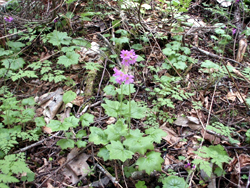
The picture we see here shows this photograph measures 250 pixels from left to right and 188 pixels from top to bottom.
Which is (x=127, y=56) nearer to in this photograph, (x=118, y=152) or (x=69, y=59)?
(x=118, y=152)

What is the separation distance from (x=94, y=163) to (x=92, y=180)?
18 centimetres

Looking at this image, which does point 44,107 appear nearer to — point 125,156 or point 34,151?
point 34,151

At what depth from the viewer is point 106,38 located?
3996mm

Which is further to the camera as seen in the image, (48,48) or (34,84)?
(48,48)

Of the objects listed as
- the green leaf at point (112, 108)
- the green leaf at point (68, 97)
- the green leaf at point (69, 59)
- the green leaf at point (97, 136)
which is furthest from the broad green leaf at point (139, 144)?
the green leaf at point (69, 59)

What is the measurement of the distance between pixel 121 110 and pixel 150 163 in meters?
0.70

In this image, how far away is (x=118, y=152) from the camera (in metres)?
1.74

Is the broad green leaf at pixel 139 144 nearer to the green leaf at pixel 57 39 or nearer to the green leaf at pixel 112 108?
the green leaf at pixel 112 108

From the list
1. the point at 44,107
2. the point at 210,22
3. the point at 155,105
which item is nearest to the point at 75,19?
the point at 44,107

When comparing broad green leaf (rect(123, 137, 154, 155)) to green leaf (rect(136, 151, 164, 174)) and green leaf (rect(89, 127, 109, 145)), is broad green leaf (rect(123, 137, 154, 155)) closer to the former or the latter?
green leaf (rect(136, 151, 164, 174))

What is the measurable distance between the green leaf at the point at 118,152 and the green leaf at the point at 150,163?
0.16 meters

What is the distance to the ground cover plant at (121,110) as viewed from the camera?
197 centimetres

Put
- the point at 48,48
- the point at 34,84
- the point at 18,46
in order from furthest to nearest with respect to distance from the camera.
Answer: the point at 48,48 < the point at 18,46 < the point at 34,84

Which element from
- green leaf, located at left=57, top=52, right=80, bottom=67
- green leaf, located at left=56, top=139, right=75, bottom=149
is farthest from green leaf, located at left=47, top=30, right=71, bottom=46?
green leaf, located at left=56, top=139, right=75, bottom=149
